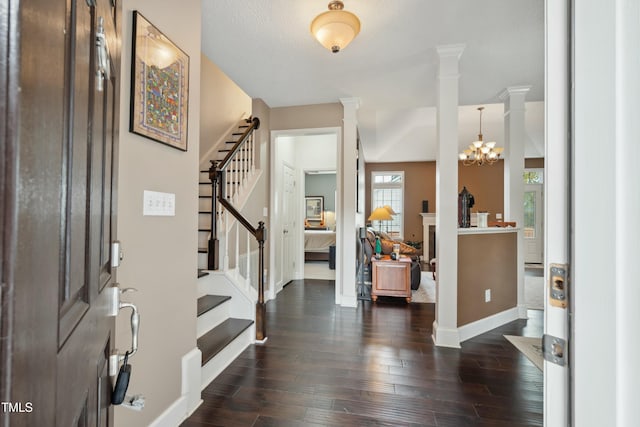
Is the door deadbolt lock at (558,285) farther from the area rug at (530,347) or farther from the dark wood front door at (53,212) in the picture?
the area rug at (530,347)

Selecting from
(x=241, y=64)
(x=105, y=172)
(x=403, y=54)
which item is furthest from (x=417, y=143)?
(x=105, y=172)

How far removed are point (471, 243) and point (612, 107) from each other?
275cm

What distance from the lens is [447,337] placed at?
103 inches

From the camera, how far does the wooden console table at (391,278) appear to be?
13.0 feet

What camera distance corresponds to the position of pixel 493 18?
2287 millimetres

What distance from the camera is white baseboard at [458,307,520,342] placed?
277cm

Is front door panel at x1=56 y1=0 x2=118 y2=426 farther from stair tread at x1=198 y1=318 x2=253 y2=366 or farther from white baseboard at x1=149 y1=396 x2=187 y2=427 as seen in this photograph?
stair tread at x1=198 y1=318 x2=253 y2=366

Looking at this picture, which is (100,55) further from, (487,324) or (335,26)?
(487,324)

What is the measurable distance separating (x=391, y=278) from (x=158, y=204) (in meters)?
3.30

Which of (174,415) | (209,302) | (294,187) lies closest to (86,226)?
(174,415)

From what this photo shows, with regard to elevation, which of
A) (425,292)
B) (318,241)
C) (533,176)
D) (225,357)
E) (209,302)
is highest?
(533,176)

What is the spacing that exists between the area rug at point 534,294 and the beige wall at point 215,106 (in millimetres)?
4895

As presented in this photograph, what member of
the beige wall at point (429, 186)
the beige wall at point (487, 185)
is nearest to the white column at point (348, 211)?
the beige wall at point (429, 186)

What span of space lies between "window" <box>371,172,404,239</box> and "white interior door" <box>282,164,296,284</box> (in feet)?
12.1
